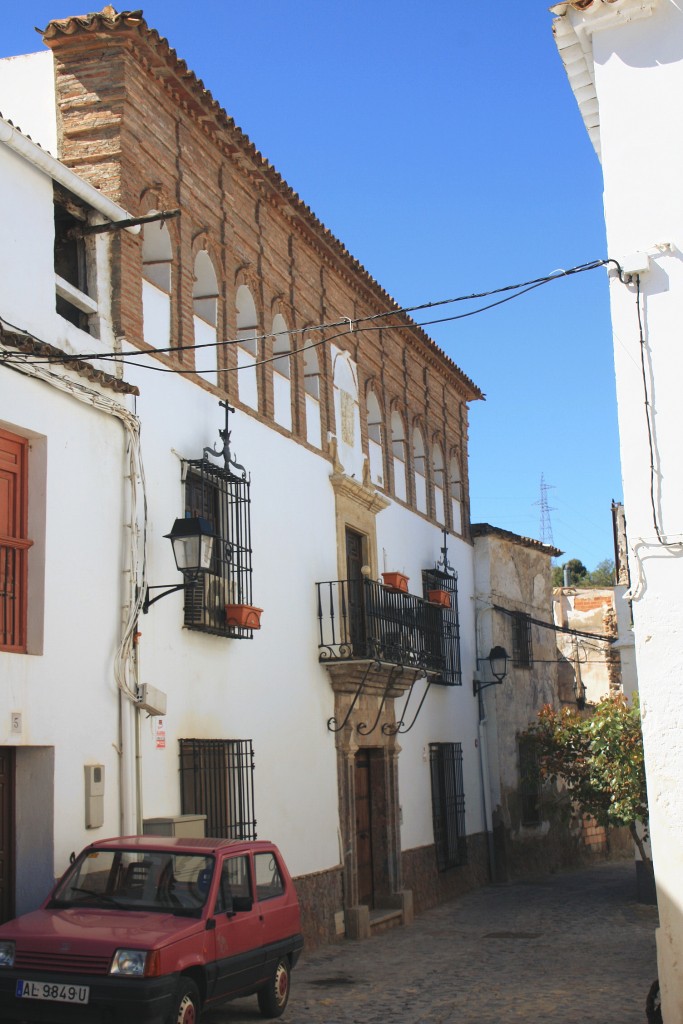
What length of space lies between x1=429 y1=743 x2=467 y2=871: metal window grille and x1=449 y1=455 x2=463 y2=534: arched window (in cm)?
402

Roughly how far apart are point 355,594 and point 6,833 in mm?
7129

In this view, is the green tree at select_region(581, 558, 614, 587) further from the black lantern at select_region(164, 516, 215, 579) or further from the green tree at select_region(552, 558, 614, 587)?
the black lantern at select_region(164, 516, 215, 579)

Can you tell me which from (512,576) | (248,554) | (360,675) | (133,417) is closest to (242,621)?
(248,554)

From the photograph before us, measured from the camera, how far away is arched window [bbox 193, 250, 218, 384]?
1236 cm

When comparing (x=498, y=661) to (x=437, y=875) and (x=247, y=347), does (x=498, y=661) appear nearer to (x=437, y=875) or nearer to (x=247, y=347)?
(x=437, y=875)

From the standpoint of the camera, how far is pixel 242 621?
1166 centimetres

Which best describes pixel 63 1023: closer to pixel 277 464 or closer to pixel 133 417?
pixel 133 417

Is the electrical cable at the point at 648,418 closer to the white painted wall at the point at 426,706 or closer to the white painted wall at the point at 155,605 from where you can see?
the white painted wall at the point at 155,605

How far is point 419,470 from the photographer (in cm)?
1933

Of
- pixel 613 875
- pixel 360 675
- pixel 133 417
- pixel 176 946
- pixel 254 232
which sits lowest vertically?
pixel 613 875

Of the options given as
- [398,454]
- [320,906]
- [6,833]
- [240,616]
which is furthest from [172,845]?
[398,454]

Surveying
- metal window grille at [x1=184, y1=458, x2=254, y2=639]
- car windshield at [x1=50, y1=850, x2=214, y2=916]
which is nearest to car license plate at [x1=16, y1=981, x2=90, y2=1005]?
car windshield at [x1=50, y1=850, x2=214, y2=916]

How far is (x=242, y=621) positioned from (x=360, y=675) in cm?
342

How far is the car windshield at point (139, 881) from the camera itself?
7.96 metres
